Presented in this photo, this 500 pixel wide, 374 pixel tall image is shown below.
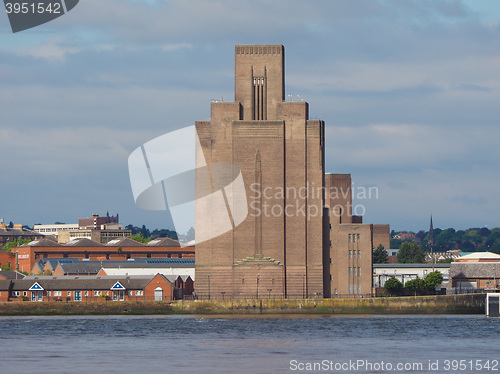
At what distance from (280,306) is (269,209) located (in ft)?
44.9

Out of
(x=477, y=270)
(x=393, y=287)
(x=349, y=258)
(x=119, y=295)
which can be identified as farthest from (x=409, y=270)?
(x=119, y=295)

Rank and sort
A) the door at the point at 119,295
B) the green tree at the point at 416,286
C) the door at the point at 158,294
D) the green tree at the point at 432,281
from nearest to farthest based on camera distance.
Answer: the green tree at the point at 416,286 → the door at the point at 158,294 → the green tree at the point at 432,281 → the door at the point at 119,295

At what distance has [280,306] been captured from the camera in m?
130

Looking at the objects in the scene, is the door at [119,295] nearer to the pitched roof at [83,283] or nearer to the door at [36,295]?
the pitched roof at [83,283]

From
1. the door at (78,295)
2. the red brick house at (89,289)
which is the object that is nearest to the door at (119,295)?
the red brick house at (89,289)

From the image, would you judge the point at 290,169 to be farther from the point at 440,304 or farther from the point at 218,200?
the point at 440,304

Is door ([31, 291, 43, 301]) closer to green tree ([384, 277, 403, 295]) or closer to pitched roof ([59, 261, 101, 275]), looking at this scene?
pitched roof ([59, 261, 101, 275])

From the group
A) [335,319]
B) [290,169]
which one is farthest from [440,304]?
[290,169]

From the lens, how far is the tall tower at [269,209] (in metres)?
135

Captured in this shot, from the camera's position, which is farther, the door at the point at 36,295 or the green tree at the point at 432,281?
the door at the point at 36,295

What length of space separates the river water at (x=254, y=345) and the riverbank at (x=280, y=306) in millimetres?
9197

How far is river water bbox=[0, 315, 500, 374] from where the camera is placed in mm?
62969

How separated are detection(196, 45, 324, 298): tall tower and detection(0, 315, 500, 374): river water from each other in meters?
18.0

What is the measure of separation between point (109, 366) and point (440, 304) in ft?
233
